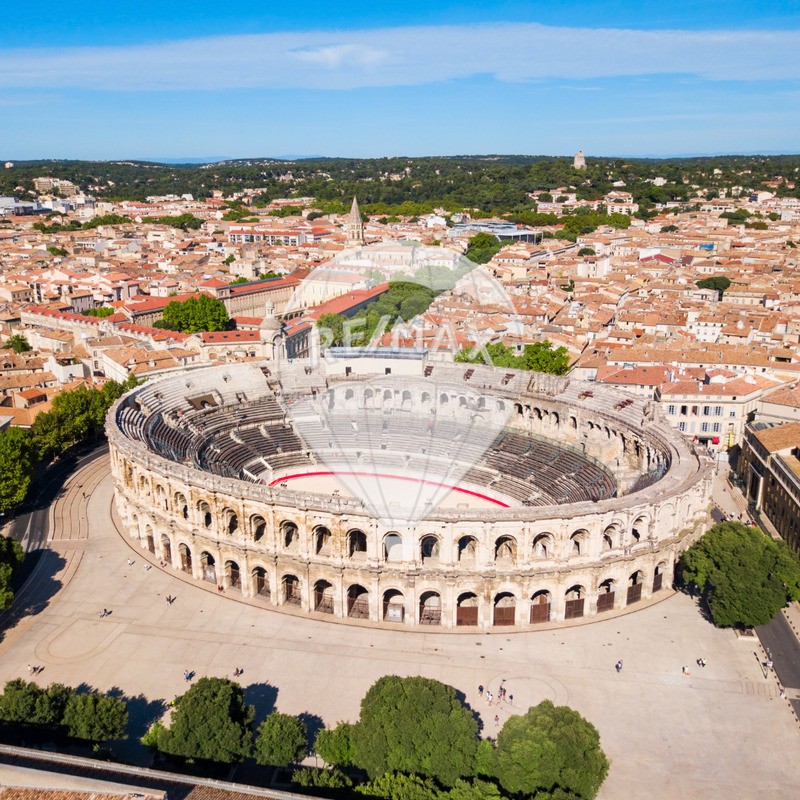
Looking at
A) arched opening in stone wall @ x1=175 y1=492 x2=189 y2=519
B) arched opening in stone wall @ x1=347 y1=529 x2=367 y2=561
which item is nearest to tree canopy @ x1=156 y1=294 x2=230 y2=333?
arched opening in stone wall @ x1=175 y1=492 x2=189 y2=519

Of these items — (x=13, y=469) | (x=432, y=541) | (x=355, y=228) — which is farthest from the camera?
(x=355, y=228)

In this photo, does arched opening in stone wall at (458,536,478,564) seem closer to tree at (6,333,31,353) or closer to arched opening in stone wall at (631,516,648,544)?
arched opening in stone wall at (631,516,648,544)

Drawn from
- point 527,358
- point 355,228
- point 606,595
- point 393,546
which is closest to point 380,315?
point 527,358

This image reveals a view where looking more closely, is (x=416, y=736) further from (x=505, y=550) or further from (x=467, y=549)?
(x=505, y=550)

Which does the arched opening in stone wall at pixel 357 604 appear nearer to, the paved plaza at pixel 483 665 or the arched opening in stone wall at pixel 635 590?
the paved plaza at pixel 483 665

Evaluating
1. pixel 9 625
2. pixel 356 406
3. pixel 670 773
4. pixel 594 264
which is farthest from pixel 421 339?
pixel 594 264
